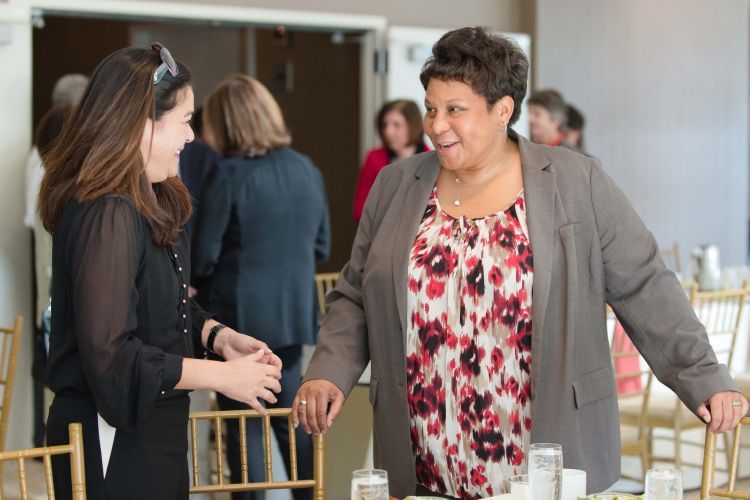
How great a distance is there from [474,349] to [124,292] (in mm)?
721

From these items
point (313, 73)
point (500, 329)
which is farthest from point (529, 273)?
point (313, 73)

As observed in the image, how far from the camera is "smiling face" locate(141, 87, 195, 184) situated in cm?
191

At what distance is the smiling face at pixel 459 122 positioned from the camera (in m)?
2.19

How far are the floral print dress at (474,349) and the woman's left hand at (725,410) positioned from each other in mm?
358

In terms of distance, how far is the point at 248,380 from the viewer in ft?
6.38

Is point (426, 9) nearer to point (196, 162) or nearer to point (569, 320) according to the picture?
point (196, 162)

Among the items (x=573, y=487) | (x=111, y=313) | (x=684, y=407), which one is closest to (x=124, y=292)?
(x=111, y=313)

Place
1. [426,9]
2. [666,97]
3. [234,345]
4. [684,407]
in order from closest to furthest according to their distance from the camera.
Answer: [234,345] < [684,407] < [426,9] < [666,97]

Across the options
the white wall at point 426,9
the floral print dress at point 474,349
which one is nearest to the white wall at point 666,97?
Answer: the white wall at point 426,9

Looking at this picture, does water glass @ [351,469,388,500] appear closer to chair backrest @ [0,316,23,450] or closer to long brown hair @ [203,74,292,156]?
chair backrest @ [0,316,23,450]

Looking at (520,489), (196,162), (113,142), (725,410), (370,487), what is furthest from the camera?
(196,162)

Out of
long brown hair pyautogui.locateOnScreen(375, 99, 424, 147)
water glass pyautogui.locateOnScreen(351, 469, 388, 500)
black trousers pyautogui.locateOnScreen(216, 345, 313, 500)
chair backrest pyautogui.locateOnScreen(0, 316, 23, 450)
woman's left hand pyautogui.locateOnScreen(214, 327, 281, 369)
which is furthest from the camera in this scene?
long brown hair pyautogui.locateOnScreen(375, 99, 424, 147)

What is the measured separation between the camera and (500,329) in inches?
84.6

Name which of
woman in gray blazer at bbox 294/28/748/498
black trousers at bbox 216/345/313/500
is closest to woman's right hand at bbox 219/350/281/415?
woman in gray blazer at bbox 294/28/748/498
